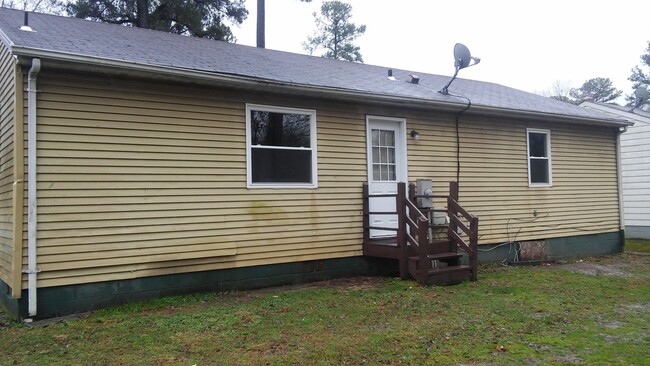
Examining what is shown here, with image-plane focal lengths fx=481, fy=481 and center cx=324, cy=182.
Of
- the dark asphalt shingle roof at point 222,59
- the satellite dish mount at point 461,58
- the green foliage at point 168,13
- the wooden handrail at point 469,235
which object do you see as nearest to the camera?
the dark asphalt shingle roof at point 222,59

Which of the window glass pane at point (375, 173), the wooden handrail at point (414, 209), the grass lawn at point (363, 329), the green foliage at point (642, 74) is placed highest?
the green foliage at point (642, 74)

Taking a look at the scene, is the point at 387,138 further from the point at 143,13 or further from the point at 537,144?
the point at 143,13

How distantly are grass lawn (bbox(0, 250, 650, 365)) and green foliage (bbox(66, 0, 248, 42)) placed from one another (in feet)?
45.5

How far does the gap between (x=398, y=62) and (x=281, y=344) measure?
118ft

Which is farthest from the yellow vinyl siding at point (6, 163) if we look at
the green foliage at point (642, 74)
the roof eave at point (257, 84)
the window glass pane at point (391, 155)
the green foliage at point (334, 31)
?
the green foliage at point (642, 74)

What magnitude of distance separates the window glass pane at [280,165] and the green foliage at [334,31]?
2388 centimetres

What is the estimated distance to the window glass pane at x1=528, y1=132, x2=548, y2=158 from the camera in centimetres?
1033

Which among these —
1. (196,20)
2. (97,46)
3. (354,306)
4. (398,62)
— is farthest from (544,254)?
(398,62)

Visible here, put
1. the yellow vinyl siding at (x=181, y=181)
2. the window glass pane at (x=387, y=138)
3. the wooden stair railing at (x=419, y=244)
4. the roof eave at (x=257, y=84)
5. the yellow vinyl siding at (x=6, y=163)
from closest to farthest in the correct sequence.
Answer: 1. the roof eave at (x=257, y=84)
2. the yellow vinyl siding at (x=181, y=181)
3. the yellow vinyl siding at (x=6, y=163)
4. the wooden stair railing at (x=419, y=244)
5. the window glass pane at (x=387, y=138)

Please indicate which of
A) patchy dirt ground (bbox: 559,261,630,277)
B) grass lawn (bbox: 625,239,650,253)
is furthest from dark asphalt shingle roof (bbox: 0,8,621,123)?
grass lawn (bbox: 625,239,650,253)

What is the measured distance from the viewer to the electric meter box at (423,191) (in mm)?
8156

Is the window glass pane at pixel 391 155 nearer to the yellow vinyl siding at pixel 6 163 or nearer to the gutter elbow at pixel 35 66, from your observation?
the gutter elbow at pixel 35 66

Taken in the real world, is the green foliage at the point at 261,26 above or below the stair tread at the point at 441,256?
above

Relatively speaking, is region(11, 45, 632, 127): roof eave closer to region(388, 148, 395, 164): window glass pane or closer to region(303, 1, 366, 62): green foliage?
region(388, 148, 395, 164): window glass pane
